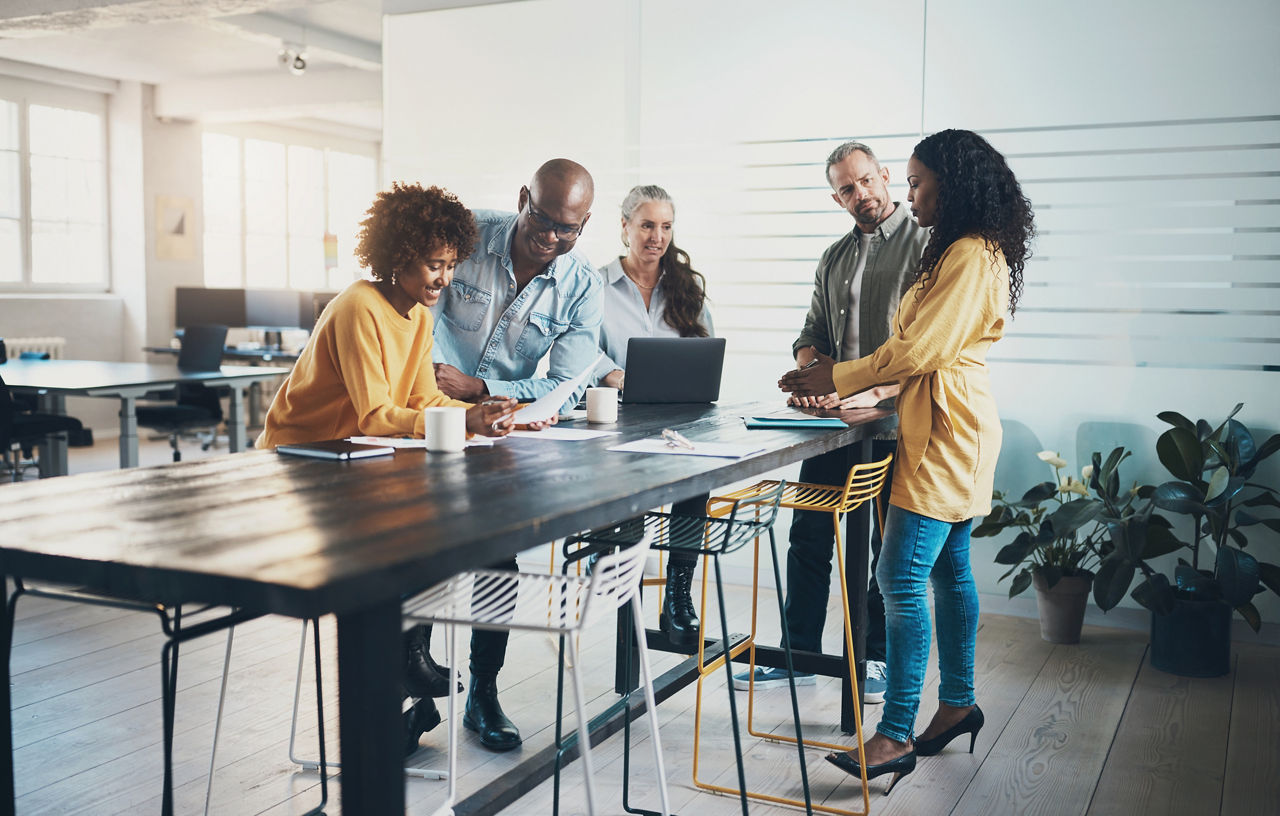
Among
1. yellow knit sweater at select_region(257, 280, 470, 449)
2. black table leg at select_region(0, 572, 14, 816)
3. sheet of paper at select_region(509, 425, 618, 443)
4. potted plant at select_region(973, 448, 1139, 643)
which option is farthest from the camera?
potted plant at select_region(973, 448, 1139, 643)

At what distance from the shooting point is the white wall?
149 inches

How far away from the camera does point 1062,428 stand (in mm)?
4086

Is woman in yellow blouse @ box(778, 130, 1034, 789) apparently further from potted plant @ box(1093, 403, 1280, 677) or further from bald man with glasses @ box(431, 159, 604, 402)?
potted plant @ box(1093, 403, 1280, 677)

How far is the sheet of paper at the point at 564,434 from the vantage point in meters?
2.39

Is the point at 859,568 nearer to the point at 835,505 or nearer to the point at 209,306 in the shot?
→ the point at 835,505

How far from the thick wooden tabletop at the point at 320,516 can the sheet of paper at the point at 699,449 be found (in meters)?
0.04

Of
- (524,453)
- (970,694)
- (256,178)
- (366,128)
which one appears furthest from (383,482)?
(366,128)

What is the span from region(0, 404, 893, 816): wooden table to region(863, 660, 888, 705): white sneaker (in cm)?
137

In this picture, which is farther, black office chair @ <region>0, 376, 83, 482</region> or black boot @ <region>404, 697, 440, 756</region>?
black office chair @ <region>0, 376, 83, 482</region>

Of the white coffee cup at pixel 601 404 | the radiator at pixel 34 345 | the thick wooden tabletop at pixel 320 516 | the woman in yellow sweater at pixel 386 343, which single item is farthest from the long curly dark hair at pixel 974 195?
the radiator at pixel 34 345

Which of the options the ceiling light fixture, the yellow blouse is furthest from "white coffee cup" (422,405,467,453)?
the ceiling light fixture

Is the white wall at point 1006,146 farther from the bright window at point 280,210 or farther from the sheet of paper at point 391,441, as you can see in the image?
the bright window at point 280,210

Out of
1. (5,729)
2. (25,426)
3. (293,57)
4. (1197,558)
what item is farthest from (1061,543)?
(293,57)

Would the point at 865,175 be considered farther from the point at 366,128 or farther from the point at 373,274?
the point at 366,128
